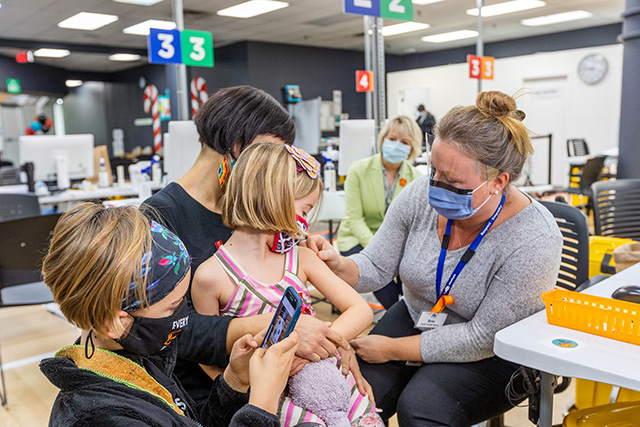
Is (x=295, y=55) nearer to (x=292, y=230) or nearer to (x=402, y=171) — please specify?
(x=402, y=171)

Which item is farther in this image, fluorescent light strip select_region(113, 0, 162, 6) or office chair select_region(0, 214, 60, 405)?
fluorescent light strip select_region(113, 0, 162, 6)

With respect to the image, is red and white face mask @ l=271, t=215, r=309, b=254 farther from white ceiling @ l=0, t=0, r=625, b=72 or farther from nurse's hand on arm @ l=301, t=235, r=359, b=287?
white ceiling @ l=0, t=0, r=625, b=72

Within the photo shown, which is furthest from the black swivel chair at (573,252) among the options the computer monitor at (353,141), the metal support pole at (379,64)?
the metal support pole at (379,64)

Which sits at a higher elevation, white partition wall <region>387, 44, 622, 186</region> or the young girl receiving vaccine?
white partition wall <region>387, 44, 622, 186</region>

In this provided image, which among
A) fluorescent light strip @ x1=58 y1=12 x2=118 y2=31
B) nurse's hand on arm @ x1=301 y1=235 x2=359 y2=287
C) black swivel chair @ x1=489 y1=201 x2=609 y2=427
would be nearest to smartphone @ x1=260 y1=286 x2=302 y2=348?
nurse's hand on arm @ x1=301 y1=235 x2=359 y2=287

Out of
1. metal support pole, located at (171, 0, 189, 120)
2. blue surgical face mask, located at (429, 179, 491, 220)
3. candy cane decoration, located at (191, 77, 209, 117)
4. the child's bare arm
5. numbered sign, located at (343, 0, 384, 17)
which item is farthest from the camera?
candy cane decoration, located at (191, 77, 209, 117)

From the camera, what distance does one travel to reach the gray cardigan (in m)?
1.49

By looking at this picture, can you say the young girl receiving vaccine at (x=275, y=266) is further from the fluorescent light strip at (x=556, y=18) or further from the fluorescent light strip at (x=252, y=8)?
the fluorescent light strip at (x=556, y=18)

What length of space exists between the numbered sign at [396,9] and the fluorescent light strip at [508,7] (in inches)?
195

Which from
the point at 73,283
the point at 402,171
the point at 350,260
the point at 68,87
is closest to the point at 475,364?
the point at 350,260

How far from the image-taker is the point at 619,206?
2969 millimetres

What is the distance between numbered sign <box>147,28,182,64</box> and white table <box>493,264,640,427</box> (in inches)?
140

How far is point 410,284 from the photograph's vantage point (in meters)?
1.75

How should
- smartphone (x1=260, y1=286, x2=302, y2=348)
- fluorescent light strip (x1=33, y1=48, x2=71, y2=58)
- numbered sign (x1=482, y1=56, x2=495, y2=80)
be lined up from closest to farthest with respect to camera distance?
smartphone (x1=260, y1=286, x2=302, y2=348), numbered sign (x1=482, y1=56, x2=495, y2=80), fluorescent light strip (x1=33, y1=48, x2=71, y2=58)
